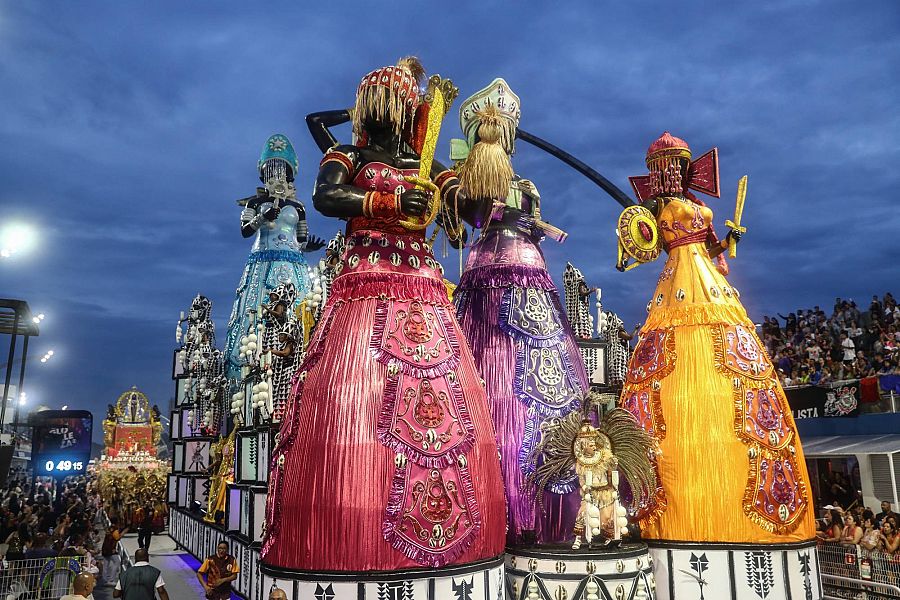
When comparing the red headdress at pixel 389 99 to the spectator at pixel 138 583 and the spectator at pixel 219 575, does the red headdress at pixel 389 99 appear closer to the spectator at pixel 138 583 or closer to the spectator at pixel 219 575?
the spectator at pixel 138 583

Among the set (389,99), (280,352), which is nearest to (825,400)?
(280,352)

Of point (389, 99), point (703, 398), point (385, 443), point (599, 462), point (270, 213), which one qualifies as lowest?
point (599, 462)

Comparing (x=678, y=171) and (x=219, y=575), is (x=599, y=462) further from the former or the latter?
(x=219, y=575)

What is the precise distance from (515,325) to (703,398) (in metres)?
1.82

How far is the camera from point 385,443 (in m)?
4.62

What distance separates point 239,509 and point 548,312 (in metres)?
6.02

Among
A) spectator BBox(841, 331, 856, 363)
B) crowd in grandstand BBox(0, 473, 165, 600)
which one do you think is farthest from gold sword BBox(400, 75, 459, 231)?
spectator BBox(841, 331, 856, 363)

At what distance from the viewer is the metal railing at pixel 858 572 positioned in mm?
7922

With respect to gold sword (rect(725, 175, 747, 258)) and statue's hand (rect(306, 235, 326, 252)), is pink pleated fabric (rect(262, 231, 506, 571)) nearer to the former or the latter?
gold sword (rect(725, 175, 747, 258))

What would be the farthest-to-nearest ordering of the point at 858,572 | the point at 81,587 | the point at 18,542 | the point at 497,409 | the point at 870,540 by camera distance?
the point at 18,542 < the point at 870,540 < the point at 858,572 < the point at 497,409 < the point at 81,587

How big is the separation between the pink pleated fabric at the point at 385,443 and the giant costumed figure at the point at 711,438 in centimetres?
208

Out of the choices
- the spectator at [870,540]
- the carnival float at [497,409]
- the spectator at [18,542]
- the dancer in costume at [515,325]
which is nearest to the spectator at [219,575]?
the carnival float at [497,409]

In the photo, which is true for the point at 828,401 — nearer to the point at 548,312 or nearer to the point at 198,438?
the point at 548,312

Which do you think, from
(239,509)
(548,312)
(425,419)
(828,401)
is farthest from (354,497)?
(828,401)
